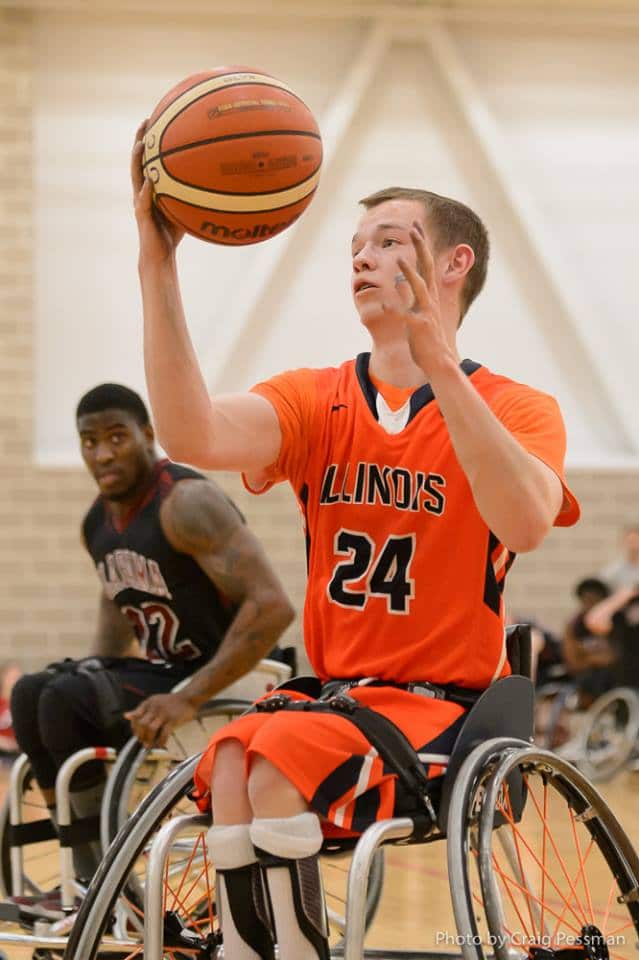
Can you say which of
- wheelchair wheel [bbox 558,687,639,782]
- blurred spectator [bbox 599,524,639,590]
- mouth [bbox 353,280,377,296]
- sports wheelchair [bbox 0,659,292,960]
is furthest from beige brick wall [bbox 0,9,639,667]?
mouth [bbox 353,280,377,296]

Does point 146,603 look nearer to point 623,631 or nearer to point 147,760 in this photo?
point 147,760

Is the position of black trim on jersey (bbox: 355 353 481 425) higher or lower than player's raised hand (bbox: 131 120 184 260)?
lower

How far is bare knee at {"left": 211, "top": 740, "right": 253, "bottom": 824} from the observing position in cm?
202

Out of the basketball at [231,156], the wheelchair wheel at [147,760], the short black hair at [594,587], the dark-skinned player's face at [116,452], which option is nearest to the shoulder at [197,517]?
the dark-skinned player's face at [116,452]

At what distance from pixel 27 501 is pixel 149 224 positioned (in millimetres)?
6691

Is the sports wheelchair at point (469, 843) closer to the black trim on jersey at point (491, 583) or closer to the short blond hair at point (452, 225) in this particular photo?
the black trim on jersey at point (491, 583)

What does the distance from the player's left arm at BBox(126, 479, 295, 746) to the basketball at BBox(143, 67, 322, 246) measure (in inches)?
47.5

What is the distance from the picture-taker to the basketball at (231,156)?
2133mm

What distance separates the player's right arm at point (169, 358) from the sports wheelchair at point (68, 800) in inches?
44.3

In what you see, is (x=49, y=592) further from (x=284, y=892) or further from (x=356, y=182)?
(x=284, y=892)

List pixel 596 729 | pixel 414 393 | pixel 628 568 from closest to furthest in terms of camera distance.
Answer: pixel 414 393 → pixel 596 729 → pixel 628 568

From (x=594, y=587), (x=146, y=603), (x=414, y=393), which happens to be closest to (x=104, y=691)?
(x=146, y=603)

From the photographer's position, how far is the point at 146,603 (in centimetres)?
347

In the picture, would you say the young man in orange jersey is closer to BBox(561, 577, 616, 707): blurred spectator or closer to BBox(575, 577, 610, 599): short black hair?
BBox(561, 577, 616, 707): blurred spectator
